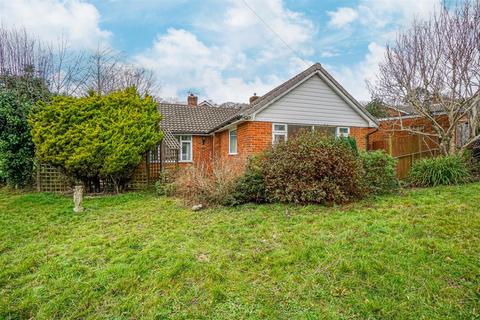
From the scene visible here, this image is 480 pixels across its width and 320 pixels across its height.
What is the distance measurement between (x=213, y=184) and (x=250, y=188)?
1080mm

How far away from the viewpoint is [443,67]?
Answer: 33.7ft

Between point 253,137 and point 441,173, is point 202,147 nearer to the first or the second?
point 253,137

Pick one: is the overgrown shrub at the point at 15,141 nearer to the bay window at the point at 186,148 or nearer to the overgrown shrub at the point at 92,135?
the overgrown shrub at the point at 92,135

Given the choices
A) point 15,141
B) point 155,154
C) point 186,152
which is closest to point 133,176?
point 155,154

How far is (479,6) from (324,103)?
6.14m

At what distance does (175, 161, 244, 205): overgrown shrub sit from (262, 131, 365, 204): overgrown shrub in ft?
3.17

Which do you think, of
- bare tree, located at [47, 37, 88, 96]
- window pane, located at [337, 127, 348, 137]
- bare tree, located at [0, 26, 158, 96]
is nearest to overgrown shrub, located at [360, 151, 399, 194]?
window pane, located at [337, 127, 348, 137]

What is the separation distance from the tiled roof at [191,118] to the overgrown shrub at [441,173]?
352 inches

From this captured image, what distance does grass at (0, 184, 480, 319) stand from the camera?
315 cm

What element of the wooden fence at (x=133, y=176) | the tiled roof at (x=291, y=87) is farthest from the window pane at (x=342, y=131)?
the wooden fence at (x=133, y=176)

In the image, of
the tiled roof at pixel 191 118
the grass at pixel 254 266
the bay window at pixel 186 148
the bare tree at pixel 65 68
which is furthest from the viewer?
the bay window at pixel 186 148

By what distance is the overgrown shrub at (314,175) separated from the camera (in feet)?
22.9

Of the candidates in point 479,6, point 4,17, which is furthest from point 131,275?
point 4,17

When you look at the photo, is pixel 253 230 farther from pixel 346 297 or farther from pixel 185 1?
pixel 185 1
